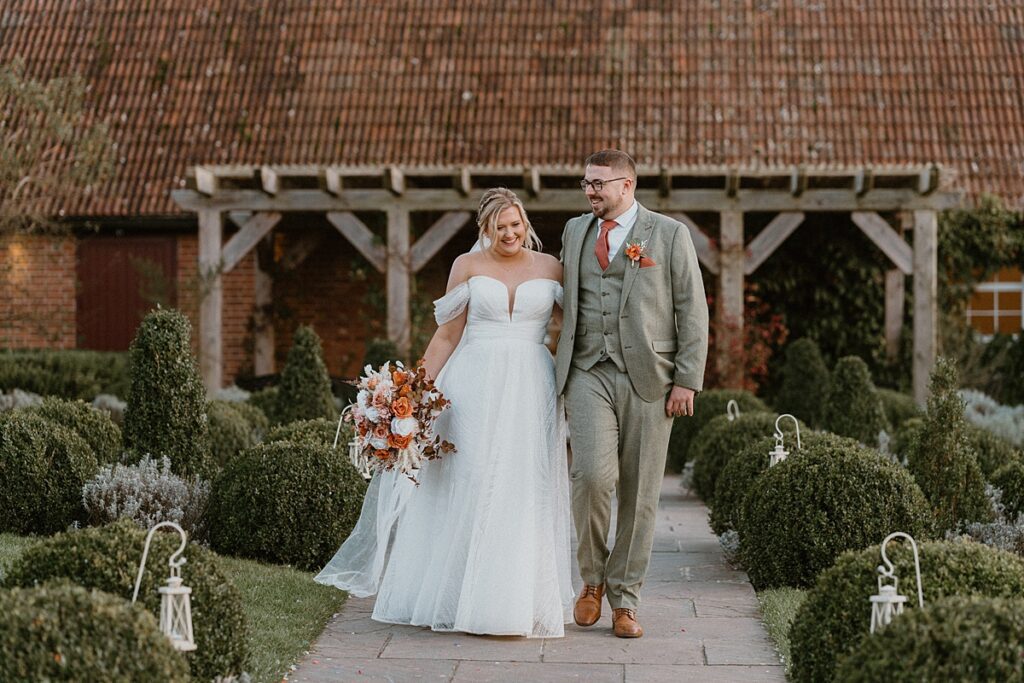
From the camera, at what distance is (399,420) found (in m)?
5.95

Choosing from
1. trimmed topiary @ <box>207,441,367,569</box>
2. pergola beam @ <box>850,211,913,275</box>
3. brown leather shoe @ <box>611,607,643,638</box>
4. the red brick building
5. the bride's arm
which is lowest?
brown leather shoe @ <box>611,607,643,638</box>

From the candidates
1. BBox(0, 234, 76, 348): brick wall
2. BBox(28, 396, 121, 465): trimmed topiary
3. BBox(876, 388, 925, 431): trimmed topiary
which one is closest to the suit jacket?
BBox(28, 396, 121, 465): trimmed topiary

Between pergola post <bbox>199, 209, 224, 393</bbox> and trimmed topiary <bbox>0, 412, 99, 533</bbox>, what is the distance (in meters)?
7.26

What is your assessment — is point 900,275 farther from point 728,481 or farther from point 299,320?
point 728,481

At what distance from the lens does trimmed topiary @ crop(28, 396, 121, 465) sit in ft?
27.9

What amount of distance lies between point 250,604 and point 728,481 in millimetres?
3284

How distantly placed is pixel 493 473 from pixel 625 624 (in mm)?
860

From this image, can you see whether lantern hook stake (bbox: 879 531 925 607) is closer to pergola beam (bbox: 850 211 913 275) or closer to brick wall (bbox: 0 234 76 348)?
pergola beam (bbox: 850 211 913 275)

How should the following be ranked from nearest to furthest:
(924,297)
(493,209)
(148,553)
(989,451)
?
(148,553) → (493,209) → (989,451) → (924,297)

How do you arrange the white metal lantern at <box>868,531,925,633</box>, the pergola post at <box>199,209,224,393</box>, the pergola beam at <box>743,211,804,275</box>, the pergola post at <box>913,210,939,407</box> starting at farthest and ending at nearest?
the pergola post at <box>199,209,224,393</box> < the pergola beam at <box>743,211,804,275</box> < the pergola post at <box>913,210,939,407</box> < the white metal lantern at <box>868,531,925,633</box>

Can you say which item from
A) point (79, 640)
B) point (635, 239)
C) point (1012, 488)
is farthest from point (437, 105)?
point (79, 640)

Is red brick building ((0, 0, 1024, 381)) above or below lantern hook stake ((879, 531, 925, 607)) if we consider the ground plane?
above

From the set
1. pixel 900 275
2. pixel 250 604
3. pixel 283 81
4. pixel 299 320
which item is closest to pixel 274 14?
pixel 283 81

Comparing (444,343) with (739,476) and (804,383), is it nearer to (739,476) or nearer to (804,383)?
(739,476)
